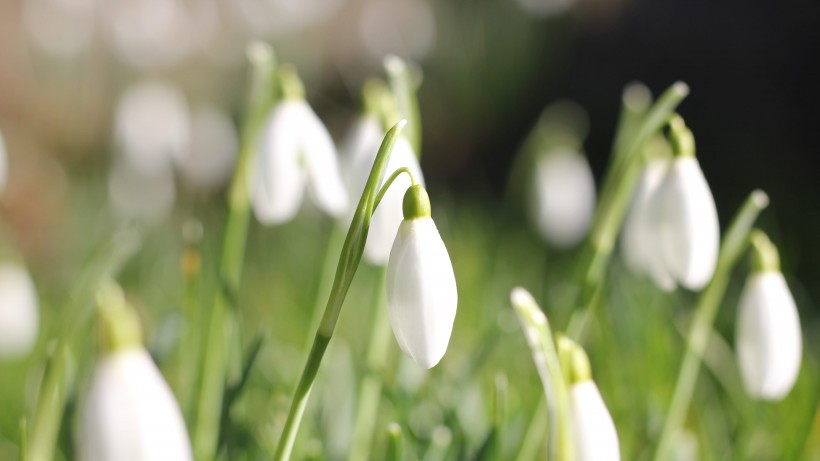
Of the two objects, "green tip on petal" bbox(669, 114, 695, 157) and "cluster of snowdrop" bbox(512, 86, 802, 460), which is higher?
"green tip on petal" bbox(669, 114, 695, 157)

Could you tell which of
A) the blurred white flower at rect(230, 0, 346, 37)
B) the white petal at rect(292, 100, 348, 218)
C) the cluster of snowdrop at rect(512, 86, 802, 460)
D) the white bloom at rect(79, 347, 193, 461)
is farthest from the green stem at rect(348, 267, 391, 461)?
the blurred white flower at rect(230, 0, 346, 37)

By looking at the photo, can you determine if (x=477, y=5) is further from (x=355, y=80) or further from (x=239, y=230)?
(x=239, y=230)

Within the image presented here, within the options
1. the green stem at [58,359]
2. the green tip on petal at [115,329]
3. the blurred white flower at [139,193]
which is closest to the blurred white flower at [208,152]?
the blurred white flower at [139,193]

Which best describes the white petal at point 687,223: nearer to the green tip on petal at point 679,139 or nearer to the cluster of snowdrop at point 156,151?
the green tip on petal at point 679,139

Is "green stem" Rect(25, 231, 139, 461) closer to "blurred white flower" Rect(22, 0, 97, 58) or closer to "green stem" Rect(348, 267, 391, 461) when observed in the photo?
"green stem" Rect(348, 267, 391, 461)

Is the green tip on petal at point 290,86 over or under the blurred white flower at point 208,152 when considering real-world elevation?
over

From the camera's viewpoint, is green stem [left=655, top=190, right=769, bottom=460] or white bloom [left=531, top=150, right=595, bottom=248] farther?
A: white bloom [left=531, top=150, right=595, bottom=248]
